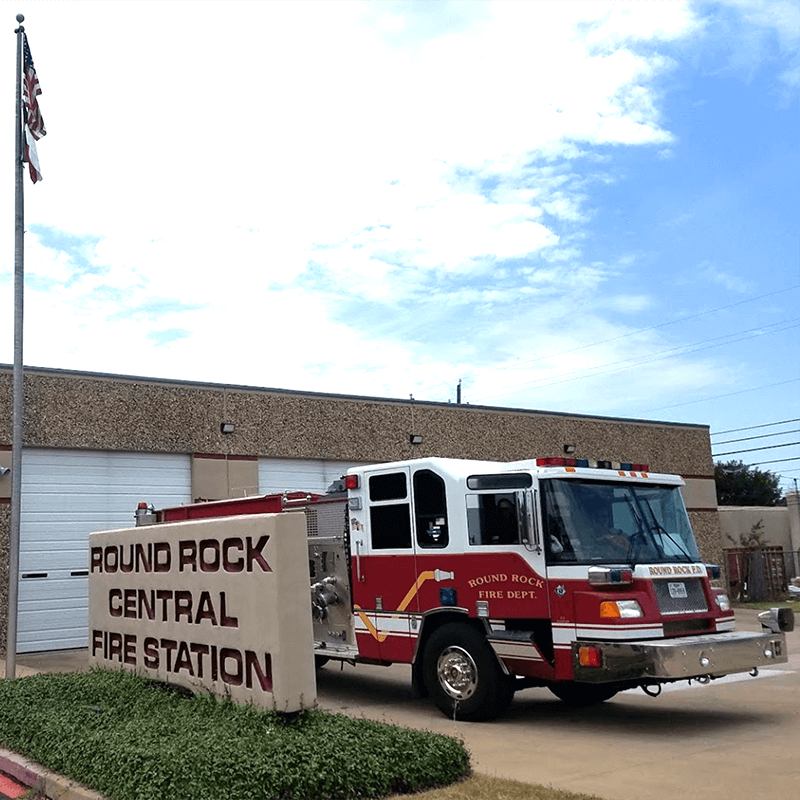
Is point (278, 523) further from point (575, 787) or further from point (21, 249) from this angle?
point (21, 249)

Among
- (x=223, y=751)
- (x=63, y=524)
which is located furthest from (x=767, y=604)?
(x=223, y=751)

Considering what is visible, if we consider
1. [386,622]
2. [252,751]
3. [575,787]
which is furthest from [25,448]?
[575,787]

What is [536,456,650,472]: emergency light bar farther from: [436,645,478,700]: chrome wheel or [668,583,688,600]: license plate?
[436,645,478,700]: chrome wheel

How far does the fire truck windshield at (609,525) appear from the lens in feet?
30.1

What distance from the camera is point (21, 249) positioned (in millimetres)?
12328

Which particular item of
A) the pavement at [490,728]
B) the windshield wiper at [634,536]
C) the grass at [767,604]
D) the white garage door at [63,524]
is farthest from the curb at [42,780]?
the grass at [767,604]

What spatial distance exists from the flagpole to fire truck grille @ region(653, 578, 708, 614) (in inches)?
287

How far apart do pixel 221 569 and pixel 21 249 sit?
20.2ft

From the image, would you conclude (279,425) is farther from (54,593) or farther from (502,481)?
(502,481)

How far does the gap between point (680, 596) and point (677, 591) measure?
0.06 m

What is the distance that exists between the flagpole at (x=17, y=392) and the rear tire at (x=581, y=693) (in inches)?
243

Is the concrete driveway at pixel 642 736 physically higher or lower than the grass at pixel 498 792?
lower

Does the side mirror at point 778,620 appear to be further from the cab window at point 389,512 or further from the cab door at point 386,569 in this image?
the cab window at point 389,512

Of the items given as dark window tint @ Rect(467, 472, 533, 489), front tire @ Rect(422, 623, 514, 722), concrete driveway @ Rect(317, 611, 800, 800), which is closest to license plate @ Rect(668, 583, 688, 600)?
concrete driveway @ Rect(317, 611, 800, 800)
